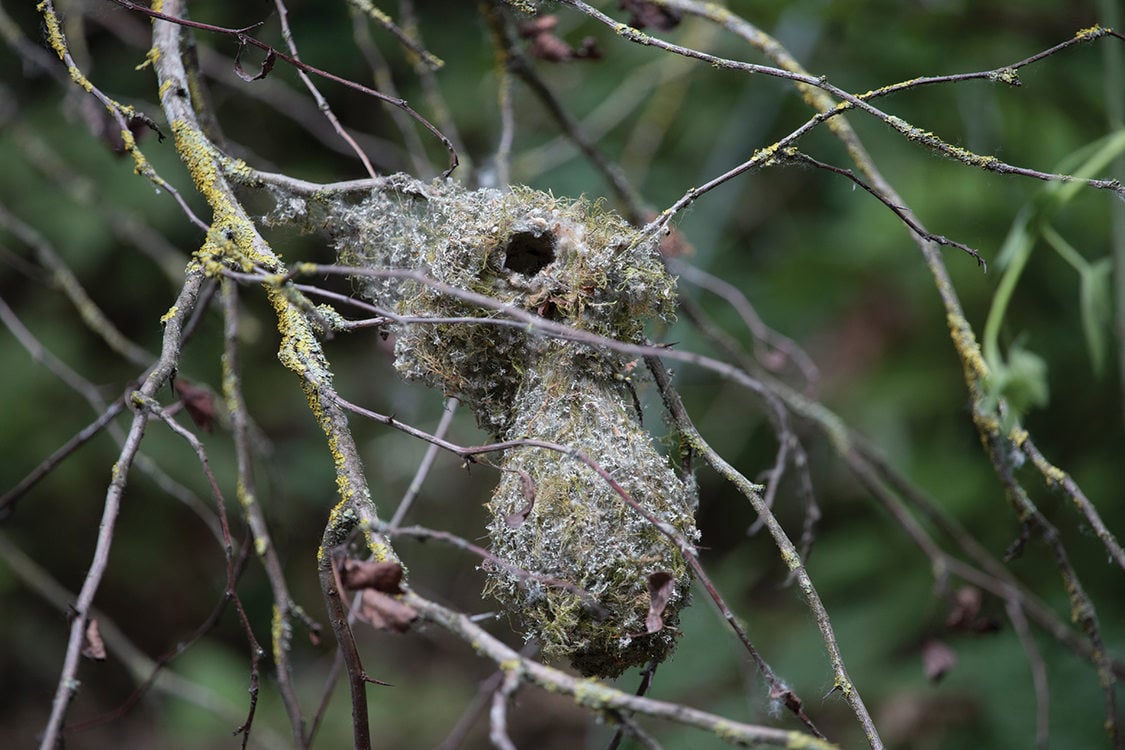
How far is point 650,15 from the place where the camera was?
5.44 feet

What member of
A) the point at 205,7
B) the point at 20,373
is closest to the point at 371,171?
the point at 205,7

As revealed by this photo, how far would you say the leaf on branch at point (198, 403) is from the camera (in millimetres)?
1378

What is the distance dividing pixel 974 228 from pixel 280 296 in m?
1.96

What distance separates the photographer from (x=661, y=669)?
2.90 metres

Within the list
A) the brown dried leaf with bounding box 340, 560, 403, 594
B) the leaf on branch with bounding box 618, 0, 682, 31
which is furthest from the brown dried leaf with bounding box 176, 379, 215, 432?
the leaf on branch with bounding box 618, 0, 682, 31

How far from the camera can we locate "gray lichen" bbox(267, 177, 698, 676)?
1.21 m

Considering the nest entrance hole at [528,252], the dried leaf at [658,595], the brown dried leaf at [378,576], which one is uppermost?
the nest entrance hole at [528,252]

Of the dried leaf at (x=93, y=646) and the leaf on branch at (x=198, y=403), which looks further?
the leaf on branch at (x=198, y=403)

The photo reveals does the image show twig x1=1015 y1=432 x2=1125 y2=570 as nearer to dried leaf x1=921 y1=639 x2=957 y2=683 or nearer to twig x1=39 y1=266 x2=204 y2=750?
dried leaf x1=921 y1=639 x2=957 y2=683

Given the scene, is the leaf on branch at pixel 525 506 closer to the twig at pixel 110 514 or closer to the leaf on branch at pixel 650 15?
the twig at pixel 110 514

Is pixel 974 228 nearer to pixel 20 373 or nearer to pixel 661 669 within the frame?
pixel 661 669

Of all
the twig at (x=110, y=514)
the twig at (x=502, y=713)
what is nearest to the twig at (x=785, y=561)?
the twig at (x=502, y=713)

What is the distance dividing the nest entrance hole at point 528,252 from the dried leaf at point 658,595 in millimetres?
485

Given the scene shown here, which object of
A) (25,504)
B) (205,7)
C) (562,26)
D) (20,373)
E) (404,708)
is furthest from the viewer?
(404,708)
